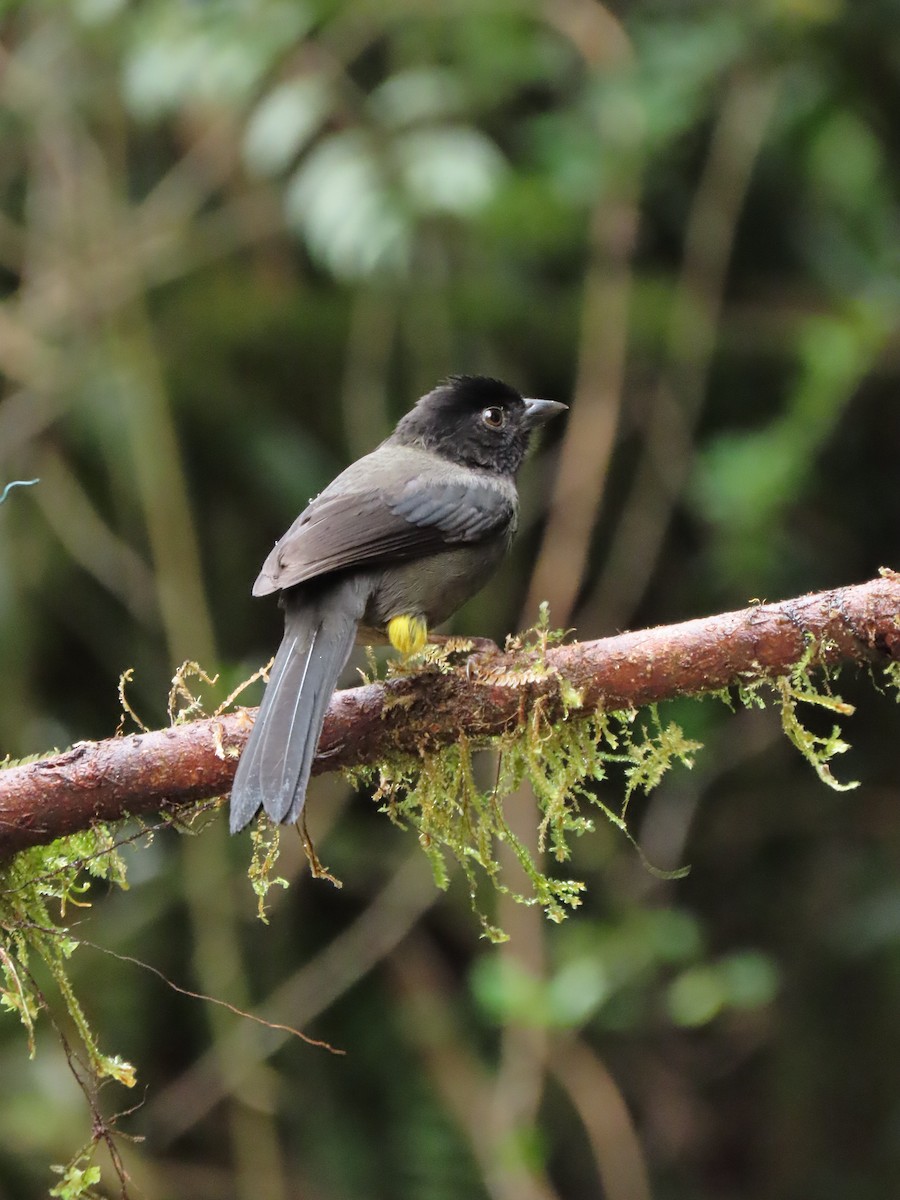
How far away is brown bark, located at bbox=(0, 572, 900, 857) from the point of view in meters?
2.50

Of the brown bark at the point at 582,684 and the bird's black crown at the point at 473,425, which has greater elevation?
the bird's black crown at the point at 473,425

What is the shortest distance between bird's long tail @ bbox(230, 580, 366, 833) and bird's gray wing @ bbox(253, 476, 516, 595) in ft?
0.29

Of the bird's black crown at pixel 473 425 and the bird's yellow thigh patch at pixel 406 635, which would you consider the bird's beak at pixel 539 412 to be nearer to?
the bird's black crown at pixel 473 425

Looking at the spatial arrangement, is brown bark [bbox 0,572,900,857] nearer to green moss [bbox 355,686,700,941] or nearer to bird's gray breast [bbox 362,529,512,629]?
green moss [bbox 355,686,700,941]

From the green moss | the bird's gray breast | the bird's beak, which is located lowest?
the green moss

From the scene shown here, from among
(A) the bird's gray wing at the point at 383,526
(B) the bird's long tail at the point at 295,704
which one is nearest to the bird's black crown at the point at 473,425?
(A) the bird's gray wing at the point at 383,526

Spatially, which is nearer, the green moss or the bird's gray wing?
the green moss

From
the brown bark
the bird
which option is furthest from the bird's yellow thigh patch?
the brown bark

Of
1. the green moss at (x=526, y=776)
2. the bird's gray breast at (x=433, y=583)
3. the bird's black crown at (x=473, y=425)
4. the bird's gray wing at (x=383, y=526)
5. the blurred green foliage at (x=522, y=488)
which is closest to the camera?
the green moss at (x=526, y=776)

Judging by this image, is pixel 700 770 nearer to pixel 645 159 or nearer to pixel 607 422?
pixel 607 422

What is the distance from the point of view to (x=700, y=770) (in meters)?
5.42

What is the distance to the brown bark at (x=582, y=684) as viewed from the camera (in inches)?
98.3

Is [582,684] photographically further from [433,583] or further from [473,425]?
[473,425]

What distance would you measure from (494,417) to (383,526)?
90 cm
